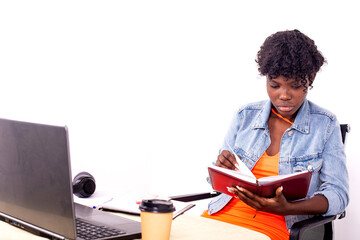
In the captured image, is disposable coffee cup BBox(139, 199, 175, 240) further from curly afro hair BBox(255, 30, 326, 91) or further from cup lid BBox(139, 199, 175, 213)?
curly afro hair BBox(255, 30, 326, 91)

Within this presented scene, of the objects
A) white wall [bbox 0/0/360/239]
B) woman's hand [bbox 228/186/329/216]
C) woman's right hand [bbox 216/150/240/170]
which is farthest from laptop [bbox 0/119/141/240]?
white wall [bbox 0/0/360/239]

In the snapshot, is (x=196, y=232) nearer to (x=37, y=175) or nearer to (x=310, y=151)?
(x=37, y=175)

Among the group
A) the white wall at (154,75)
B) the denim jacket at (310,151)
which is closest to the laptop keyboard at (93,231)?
the denim jacket at (310,151)

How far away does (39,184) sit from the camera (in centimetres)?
104

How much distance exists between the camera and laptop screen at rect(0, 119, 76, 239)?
968 mm

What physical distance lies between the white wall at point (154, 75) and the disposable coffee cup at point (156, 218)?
146cm

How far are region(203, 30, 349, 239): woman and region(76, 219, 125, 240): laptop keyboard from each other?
2.19 ft

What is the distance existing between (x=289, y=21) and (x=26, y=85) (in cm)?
145

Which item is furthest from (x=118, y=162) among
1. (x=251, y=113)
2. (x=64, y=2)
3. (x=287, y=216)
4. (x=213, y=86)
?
(x=287, y=216)

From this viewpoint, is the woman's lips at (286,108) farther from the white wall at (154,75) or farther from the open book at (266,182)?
the white wall at (154,75)

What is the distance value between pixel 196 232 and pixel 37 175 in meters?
0.48

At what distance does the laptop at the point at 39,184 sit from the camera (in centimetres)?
97

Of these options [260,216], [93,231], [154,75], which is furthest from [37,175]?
[154,75]

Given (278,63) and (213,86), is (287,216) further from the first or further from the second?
(213,86)
